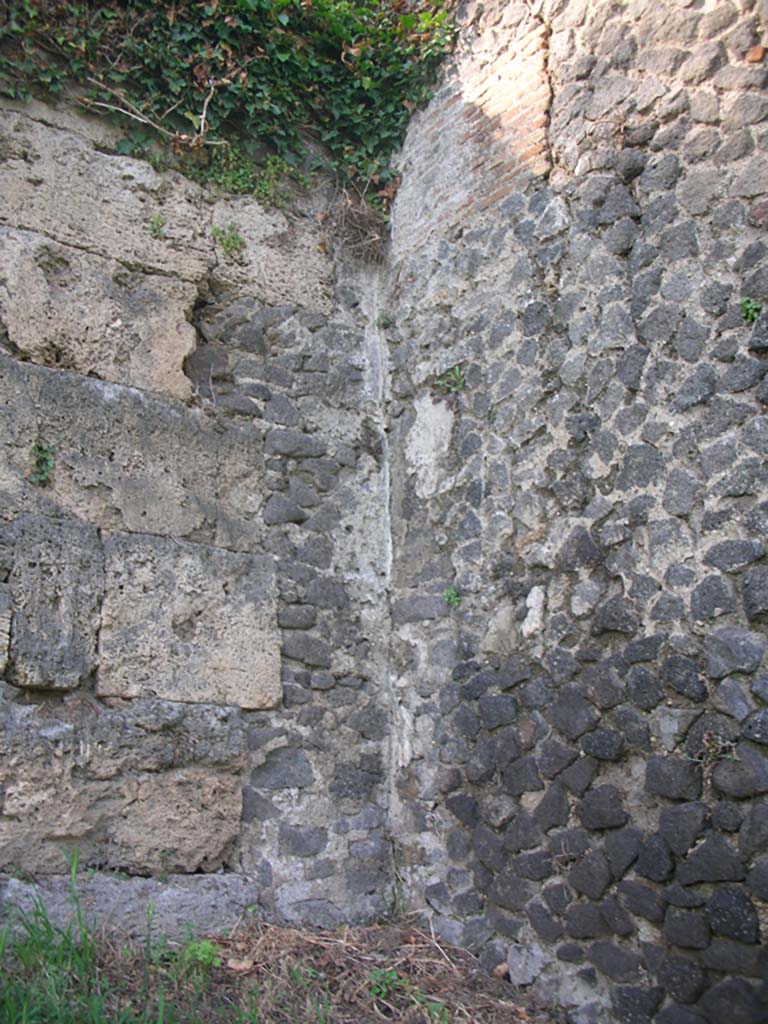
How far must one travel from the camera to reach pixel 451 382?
4.30 m

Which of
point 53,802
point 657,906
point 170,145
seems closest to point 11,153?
point 170,145

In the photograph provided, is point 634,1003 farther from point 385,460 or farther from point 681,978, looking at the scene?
point 385,460

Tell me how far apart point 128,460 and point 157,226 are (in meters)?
1.09

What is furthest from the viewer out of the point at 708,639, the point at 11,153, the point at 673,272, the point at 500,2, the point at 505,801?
the point at 500,2

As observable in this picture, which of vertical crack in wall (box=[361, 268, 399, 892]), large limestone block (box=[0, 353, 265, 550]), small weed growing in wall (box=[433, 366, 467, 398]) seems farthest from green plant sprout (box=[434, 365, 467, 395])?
large limestone block (box=[0, 353, 265, 550])

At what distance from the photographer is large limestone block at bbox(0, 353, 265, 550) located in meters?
3.70

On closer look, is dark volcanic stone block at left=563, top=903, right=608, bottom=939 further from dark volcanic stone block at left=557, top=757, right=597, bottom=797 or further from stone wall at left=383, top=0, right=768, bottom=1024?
dark volcanic stone block at left=557, top=757, right=597, bottom=797

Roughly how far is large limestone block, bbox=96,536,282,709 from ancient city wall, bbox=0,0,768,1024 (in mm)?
13

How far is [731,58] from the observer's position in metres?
3.41

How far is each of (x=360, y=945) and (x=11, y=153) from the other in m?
3.39

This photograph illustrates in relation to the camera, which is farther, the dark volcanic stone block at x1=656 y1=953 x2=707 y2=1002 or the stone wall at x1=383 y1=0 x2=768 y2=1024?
the stone wall at x1=383 y1=0 x2=768 y2=1024

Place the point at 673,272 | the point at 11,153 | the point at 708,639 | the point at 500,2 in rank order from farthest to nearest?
the point at 500,2 < the point at 11,153 < the point at 673,272 < the point at 708,639

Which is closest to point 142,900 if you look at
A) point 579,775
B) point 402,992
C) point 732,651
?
point 402,992

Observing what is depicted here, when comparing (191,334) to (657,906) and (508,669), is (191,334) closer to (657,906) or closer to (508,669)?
(508,669)
